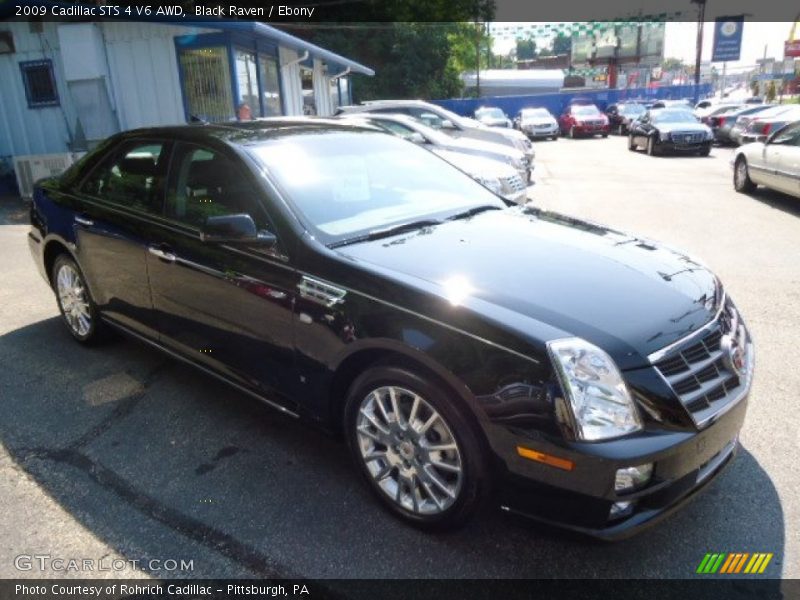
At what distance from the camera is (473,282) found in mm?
2578

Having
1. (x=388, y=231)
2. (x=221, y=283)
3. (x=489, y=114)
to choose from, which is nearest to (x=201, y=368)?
(x=221, y=283)

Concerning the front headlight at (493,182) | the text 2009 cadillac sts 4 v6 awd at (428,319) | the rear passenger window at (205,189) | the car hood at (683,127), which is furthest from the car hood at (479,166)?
the car hood at (683,127)

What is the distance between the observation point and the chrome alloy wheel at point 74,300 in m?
4.54

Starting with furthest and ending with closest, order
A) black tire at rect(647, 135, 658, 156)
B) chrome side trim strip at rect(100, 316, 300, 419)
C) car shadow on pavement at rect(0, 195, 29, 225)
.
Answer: black tire at rect(647, 135, 658, 156), car shadow on pavement at rect(0, 195, 29, 225), chrome side trim strip at rect(100, 316, 300, 419)

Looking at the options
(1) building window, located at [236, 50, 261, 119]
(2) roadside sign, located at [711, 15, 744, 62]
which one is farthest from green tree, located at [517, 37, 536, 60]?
(1) building window, located at [236, 50, 261, 119]

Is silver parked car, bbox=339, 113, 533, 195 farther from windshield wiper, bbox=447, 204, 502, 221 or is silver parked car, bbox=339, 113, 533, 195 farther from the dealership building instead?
windshield wiper, bbox=447, 204, 502, 221

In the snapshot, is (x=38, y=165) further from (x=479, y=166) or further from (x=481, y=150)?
(x=479, y=166)

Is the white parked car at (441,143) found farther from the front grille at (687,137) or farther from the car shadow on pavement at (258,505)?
the front grille at (687,137)

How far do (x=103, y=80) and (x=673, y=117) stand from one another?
15.9 meters

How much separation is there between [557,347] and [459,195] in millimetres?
1797

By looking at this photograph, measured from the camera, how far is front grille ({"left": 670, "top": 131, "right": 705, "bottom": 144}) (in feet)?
58.5

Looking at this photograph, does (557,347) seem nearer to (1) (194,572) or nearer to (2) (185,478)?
(1) (194,572)

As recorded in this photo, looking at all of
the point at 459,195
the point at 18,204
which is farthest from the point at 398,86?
the point at 459,195

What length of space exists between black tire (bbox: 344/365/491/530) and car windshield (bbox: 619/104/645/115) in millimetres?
31522
